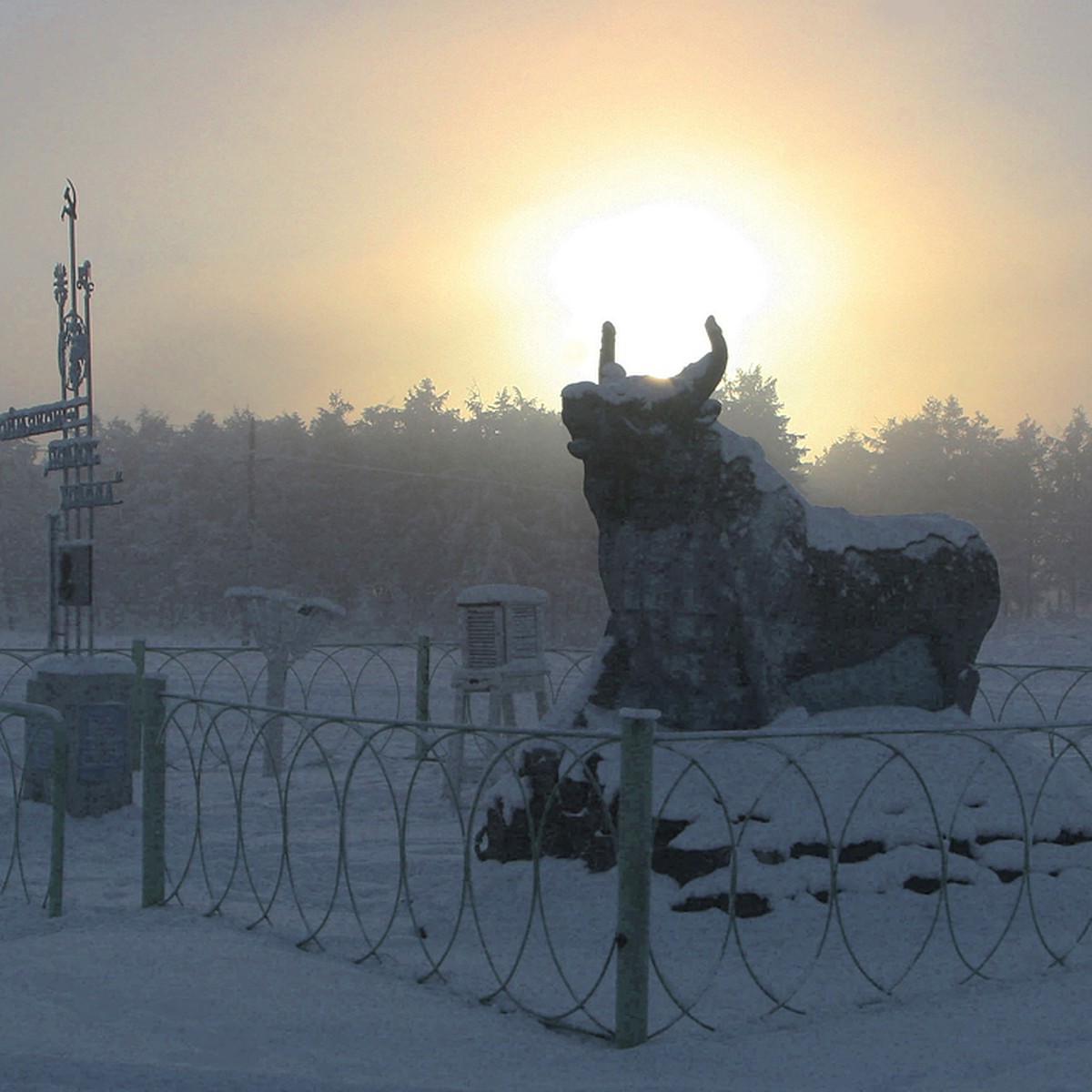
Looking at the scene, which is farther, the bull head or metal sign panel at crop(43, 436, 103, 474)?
metal sign panel at crop(43, 436, 103, 474)

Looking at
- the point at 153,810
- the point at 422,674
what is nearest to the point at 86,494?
the point at 422,674

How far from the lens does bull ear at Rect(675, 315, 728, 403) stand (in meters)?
7.02

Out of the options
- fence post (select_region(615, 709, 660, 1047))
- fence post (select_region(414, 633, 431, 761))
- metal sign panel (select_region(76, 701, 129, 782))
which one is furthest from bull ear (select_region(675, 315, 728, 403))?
fence post (select_region(414, 633, 431, 761))

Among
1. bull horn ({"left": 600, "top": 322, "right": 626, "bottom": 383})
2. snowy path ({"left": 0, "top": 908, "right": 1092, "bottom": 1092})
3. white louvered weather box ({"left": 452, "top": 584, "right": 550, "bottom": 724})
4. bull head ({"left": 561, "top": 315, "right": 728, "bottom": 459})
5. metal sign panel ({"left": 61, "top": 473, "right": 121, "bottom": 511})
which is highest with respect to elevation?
bull horn ({"left": 600, "top": 322, "right": 626, "bottom": 383})

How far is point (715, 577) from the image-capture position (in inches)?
279

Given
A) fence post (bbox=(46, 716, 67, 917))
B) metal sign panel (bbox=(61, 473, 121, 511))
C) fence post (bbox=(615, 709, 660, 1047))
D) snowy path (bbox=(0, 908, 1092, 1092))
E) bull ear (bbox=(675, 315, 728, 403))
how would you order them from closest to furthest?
snowy path (bbox=(0, 908, 1092, 1092))
fence post (bbox=(615, 709, 660, 1047))
fence post (bbox=(46, 716, 67, 917))
bull ear (bbox=(675, 315, 728, 403))
metal sign panel (bbox=(61, 473, 121, 511))

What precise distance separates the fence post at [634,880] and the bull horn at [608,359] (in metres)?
3.41

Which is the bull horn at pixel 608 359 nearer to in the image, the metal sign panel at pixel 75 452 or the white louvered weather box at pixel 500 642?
the white louvered weather box at pixel 500 642

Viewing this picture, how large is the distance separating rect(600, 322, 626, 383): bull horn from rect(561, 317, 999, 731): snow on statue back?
26 mm

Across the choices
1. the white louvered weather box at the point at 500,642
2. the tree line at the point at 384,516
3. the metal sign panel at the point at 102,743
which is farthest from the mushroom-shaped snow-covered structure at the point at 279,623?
the tree line at the point at 384,516

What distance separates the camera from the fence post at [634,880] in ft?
14.4

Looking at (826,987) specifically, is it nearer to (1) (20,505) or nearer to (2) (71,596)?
(2) (71,596)

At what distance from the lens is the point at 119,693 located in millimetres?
9641

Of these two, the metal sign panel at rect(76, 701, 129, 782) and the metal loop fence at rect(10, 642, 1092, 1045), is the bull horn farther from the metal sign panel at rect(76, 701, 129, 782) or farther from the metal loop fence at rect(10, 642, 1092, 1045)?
the metal sign panel at rect(76, 701, 129, 782)
